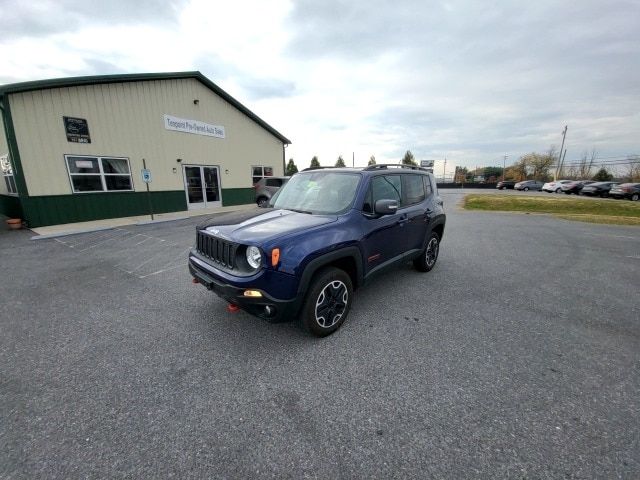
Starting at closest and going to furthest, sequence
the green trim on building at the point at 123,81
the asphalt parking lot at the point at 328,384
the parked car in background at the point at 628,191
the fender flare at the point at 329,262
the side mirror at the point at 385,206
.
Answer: the asphalt parking lot at the point at 328,384 < the fender flare at the point at 329,262 < the side mirror at the point at 385,206 < the green trim on building at the point at 123,81 < the parked car in background at the point at 628,191

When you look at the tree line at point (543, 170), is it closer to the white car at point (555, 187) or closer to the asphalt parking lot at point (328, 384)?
the white car at point (555, 187)

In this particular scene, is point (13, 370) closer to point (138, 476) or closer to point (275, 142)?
point (138, 476)

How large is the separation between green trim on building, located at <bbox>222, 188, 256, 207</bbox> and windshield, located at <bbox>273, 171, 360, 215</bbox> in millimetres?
12172

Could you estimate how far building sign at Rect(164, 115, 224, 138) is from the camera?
12529 mm

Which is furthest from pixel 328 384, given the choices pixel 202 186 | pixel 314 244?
pixel 202 186

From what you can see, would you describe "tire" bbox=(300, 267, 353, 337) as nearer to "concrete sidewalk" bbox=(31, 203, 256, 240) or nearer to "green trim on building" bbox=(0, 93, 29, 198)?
"concrete sidewalk" bbox=(31, 203, 256, 240)

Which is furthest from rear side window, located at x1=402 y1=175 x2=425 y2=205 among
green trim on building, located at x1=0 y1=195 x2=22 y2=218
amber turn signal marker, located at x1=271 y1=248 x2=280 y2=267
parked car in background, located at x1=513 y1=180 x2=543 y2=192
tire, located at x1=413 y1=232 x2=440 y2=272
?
parked car in background, located at x1=513 y1=180 x2=543 y2=192

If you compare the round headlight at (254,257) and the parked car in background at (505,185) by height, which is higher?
the round headlight at (254,257)

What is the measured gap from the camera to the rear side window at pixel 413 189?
436 cm

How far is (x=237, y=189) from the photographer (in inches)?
631

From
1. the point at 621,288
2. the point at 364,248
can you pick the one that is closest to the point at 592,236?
the point at 621,288

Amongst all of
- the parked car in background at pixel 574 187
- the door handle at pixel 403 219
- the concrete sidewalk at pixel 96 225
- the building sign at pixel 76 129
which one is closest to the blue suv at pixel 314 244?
the door handle at pixel 403 219

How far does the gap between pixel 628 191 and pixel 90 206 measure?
3722 cm

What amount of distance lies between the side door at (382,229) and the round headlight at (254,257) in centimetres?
130
